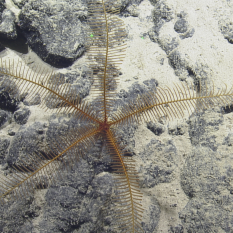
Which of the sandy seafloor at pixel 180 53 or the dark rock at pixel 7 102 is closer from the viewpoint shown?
the sandy seafloor at pixel 180 53

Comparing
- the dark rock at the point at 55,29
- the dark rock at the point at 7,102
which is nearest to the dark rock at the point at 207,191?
the dark rock at the point at 55,29

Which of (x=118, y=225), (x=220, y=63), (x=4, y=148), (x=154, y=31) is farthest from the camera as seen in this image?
(x=154, y=31)

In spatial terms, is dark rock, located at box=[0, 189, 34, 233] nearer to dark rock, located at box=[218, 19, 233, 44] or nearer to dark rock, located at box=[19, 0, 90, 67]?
dark rock, located at box=[19, 0, 90, 67]

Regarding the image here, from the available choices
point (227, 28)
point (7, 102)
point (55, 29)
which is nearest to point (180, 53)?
point (227, 28)

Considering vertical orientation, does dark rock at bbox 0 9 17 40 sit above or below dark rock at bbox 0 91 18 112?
above

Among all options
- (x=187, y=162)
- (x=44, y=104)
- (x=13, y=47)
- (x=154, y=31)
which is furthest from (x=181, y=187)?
(x=13, y=47)

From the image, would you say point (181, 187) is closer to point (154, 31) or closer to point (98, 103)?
point (98, 103)

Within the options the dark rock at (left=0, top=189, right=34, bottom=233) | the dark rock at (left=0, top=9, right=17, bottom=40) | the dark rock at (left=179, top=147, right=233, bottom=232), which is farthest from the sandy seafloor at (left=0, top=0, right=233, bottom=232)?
the dark rock at (left=0, top=189, right=34, bottom=233)

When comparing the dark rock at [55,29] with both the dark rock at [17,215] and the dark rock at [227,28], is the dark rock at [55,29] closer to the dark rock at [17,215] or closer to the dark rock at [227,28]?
the dark rock at [17,215]

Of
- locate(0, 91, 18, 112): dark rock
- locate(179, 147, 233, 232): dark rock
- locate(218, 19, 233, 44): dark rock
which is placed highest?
locate(218, 19, 233, 44): dark rock
